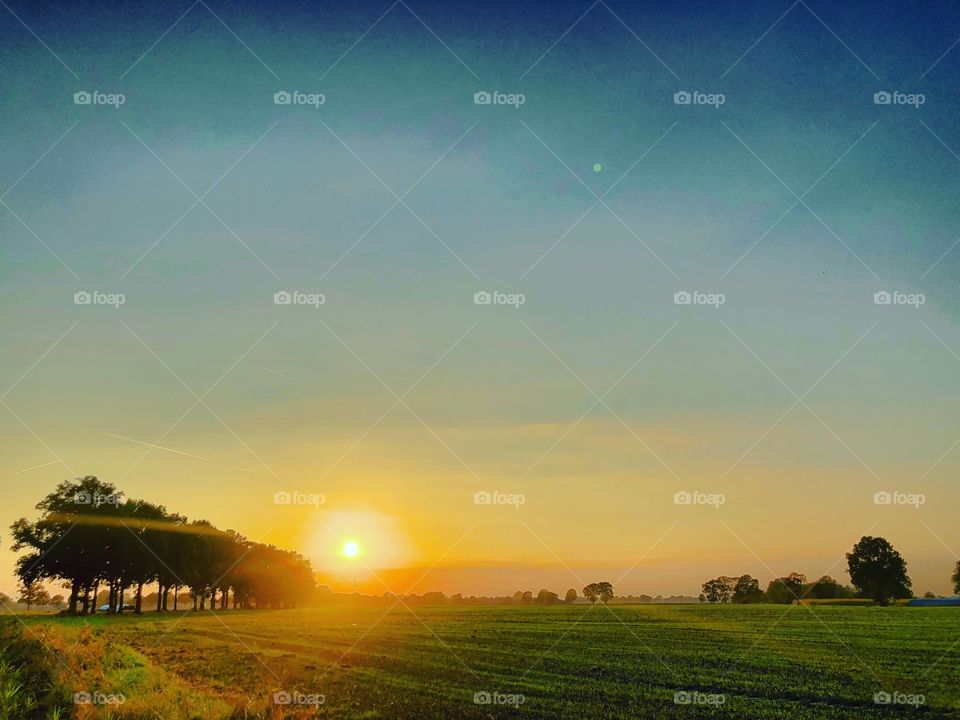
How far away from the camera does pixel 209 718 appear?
17.3 meters

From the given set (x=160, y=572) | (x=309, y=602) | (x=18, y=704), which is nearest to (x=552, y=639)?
(x=18, y=704)

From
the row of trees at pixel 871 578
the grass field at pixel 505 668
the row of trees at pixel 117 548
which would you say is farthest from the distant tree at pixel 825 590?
the row of trees at pixel 117 548

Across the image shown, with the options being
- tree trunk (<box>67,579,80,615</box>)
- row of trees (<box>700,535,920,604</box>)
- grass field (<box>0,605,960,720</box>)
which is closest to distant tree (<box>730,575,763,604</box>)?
row of trees (<box>700,535,920,604</box>)

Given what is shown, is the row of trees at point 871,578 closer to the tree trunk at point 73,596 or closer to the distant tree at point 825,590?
the distant tree at point 825,590

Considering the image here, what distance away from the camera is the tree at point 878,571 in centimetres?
8481

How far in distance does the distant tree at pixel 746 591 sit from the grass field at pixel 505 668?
43020 mm

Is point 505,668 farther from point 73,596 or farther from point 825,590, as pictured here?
point 825,590

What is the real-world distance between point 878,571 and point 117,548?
3219 inches

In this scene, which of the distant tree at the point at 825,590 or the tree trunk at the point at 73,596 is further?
the distant tree at the point at 825,590

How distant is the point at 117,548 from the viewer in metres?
53.9

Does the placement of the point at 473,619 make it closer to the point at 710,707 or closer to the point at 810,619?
the point at 810,619

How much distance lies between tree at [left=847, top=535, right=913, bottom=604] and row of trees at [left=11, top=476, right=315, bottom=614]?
70397mm

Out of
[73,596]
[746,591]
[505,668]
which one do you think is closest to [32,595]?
[73,596]

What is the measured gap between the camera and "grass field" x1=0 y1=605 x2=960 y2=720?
22236 millimetres
